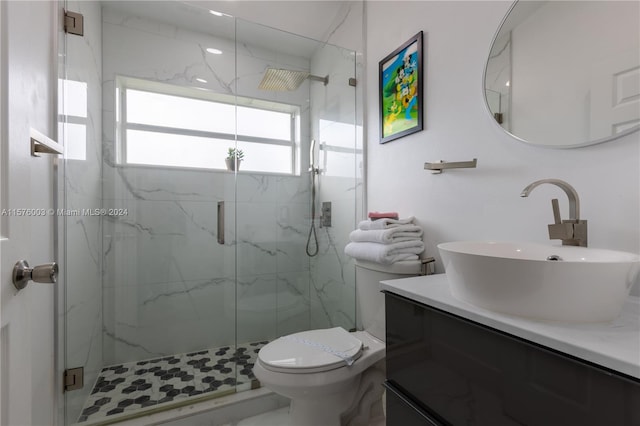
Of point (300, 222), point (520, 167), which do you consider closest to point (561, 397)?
point (520, 167)

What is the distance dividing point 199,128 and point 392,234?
1.48 meters

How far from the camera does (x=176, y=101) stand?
1.96 m

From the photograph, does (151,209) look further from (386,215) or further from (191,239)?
(386,215)

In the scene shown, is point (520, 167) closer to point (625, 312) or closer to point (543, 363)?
point (625, 312)

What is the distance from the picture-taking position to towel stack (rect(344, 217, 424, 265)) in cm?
131

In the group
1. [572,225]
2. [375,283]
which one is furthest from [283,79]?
[572,225]

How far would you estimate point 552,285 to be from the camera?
0.58 meters

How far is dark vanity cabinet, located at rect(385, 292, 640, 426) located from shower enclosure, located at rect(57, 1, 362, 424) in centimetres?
115

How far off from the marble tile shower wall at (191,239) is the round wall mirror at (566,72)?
1338mm

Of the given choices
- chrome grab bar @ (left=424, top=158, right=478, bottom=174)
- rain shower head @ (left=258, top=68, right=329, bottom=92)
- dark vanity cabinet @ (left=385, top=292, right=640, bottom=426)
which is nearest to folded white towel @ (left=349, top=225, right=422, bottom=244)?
chrome grab bar @ (left=424, top=158, right=478, bottom=174)

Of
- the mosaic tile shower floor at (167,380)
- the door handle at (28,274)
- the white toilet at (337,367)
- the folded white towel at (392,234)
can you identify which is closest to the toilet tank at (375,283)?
the white toilet at (337,367)

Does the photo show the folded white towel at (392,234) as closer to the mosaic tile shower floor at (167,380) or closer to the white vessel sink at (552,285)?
the white vessel sink at (552,285)

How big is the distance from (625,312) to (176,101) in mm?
2320

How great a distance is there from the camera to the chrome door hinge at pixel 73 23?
137 centimetres
